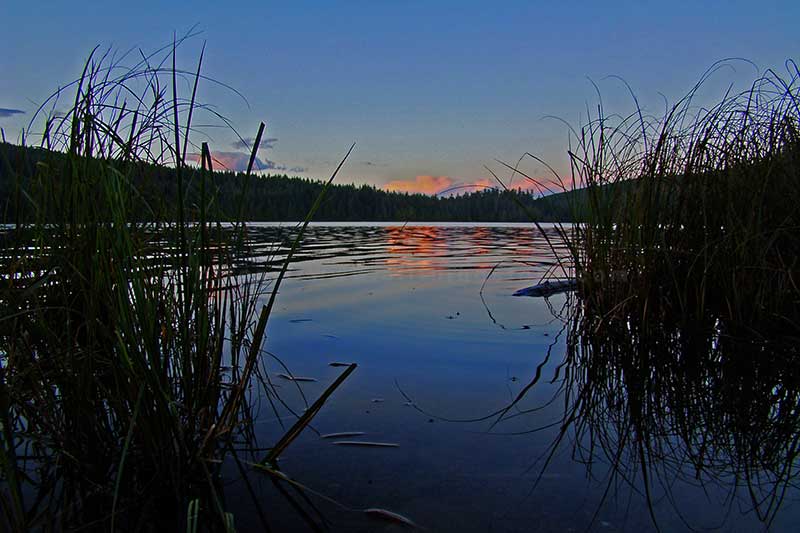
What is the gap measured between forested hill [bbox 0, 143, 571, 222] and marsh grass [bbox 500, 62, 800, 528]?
0.64 metres

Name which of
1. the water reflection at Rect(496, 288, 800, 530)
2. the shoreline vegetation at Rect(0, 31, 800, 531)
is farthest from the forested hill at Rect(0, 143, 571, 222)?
the water reflection at Rect(496, 288, 800, 530)

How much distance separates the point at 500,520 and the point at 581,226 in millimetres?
2891

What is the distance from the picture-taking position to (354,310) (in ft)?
15.4

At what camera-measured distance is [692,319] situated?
3.37 m

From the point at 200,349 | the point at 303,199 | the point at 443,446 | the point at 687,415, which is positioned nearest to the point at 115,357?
the point at 200,349

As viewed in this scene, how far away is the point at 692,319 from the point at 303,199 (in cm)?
5970

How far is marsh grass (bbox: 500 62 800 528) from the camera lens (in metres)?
1.75

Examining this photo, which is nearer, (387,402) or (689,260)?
(387,402)

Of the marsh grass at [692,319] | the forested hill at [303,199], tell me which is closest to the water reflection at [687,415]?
the marsh grass at [692,319]

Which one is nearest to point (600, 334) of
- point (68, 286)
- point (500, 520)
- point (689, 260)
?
point (689, 260)

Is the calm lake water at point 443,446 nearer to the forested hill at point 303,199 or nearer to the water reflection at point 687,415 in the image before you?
the water reflection at point 687,415

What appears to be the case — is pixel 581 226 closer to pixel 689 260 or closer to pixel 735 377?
pixel 689 260

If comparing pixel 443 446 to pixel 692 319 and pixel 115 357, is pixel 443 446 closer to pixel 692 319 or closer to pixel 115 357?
pixel 115 357

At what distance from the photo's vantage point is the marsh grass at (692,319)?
5.74 ft
